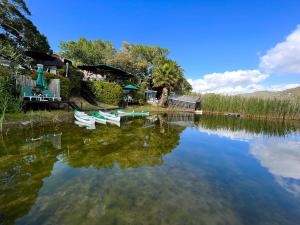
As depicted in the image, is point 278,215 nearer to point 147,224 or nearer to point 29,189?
point 147,224

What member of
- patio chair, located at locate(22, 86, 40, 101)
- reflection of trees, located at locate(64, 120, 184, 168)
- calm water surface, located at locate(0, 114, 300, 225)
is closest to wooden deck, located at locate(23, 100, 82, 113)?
patio chair, located at locate(22, 86, 40, 101)

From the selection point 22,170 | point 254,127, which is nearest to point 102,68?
point 254,127

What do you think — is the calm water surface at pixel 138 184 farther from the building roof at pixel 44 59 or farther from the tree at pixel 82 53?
the tree at pixel 82 53

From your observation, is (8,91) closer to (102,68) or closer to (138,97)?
(102,68)

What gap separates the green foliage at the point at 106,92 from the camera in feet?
63.4

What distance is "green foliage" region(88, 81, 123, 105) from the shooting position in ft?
63.4

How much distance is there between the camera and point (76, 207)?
3314mm

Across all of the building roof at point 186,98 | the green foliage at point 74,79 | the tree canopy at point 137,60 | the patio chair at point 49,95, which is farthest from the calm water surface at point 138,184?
the building roof at point 186,98

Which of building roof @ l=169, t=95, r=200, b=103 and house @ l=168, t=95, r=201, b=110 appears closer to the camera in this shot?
building roof @ l=169, t=95, r=200, b=103

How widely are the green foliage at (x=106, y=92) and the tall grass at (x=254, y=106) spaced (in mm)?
14037

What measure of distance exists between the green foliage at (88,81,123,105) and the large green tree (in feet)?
18.4

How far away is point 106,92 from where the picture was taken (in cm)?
2000

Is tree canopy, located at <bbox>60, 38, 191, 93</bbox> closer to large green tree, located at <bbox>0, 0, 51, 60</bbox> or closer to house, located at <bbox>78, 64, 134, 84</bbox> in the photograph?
house, located at <bbox>78, 64, 134, 84</bbox>

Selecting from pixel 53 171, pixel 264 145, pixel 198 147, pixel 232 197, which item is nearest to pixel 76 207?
pixel 53 171
